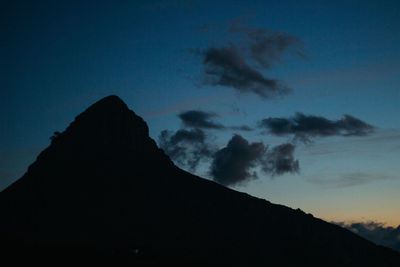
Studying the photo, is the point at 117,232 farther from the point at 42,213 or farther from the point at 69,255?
the point at 69,255

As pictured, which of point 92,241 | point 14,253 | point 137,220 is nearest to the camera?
point 14,253

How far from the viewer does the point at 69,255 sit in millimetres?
103188

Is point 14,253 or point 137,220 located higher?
point 137,220

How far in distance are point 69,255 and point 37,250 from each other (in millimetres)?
8692

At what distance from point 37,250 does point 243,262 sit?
11950 centimetres

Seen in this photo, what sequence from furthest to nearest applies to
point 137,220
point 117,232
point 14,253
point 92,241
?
point 137,220, point 117,232, point 92,241, point 14,253

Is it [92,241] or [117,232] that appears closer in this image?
[92,241]

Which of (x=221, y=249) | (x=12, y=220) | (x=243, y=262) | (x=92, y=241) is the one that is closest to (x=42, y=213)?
(x=12, y=220)

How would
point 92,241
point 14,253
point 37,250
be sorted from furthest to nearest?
point 92,241 → point 37,250 → point 14,253

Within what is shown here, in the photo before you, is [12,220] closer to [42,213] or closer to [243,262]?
[42,213]

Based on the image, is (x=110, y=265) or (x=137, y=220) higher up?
(x=137, y=220)

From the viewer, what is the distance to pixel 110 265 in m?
96.9

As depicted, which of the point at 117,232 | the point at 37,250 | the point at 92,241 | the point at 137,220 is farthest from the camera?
the point at 137,220

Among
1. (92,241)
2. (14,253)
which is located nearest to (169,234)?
(92,241)
